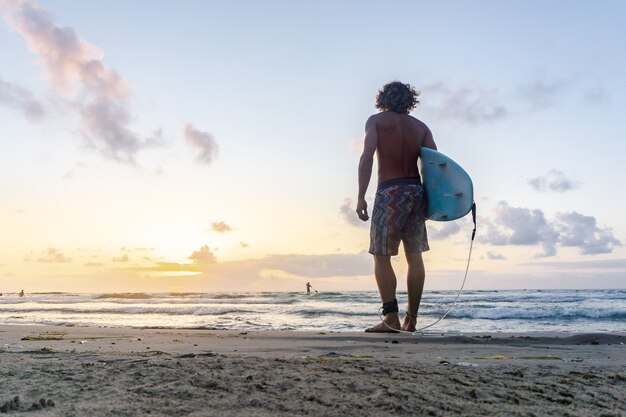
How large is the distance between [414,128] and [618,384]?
322 cm

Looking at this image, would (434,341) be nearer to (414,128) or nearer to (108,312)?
(414,128)

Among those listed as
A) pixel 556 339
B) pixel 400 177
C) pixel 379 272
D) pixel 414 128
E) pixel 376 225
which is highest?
pixel 414 128

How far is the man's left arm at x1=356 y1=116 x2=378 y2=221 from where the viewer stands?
462 centimetres

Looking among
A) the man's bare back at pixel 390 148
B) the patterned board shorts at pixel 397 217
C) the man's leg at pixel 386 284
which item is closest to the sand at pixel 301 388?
the man's leg at pixel 386 284

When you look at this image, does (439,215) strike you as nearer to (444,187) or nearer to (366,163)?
(444,187)

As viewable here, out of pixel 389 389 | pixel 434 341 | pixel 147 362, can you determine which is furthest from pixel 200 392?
pixel 434 341

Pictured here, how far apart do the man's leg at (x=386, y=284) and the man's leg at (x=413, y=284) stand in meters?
0.13

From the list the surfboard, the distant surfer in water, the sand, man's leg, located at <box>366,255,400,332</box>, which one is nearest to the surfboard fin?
the surfboard

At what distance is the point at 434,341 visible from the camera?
3900 millimetres

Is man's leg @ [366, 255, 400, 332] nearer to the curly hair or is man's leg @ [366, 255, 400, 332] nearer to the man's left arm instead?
the man's left arm

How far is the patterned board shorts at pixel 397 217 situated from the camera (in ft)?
15.2

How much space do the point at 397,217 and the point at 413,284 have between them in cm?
62

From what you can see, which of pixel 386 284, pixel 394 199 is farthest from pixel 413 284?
pixel 394 199

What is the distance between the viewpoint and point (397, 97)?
16.1 feet
